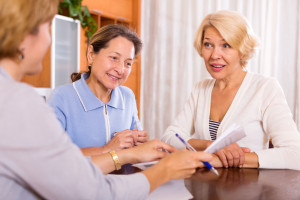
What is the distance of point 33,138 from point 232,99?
1.53 meters

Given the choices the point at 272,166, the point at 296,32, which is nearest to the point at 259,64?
the point at 296,32

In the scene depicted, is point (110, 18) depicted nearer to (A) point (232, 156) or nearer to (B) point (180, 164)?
(A) point (232, 156)

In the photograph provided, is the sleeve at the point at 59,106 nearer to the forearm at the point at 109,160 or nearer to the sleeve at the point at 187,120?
the forearm at the point at 109,160

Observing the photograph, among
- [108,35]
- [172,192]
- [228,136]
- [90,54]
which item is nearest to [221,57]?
[108,35]

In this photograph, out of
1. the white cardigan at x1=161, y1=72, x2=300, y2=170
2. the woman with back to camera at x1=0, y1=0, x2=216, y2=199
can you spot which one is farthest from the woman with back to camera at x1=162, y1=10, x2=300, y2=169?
the woman with back to camera at x1=0, y1=0, x2=216, y2=199

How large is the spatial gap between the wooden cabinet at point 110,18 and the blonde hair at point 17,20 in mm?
3213

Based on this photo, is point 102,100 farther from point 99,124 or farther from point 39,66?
point 39,66

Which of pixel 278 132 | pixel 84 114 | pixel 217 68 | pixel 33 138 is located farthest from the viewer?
pixel 217 68

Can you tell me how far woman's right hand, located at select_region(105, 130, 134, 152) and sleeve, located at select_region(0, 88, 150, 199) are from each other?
2.82 ft

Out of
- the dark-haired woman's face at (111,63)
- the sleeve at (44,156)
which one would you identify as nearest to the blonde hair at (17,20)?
the sleeve at (44,156)

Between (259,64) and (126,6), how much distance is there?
2203mm

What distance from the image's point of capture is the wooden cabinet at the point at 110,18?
3.89 m

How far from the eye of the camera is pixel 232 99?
6.58 ft

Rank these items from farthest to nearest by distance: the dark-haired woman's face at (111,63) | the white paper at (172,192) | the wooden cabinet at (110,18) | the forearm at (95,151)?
1. the wooden cabinet at (110,18)
2. the dark-haired woman's face at (111,63)
3. the forearm at (95,151)
4. the white paper at (172,192)
